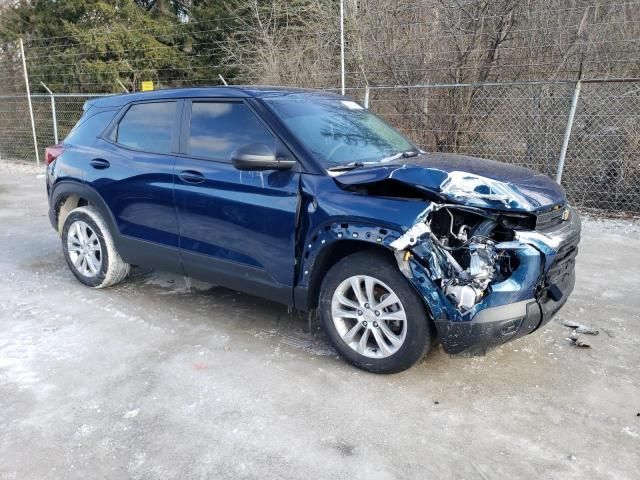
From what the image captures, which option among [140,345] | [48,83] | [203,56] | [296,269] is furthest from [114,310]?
[48,83]

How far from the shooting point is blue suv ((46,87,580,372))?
2949mm

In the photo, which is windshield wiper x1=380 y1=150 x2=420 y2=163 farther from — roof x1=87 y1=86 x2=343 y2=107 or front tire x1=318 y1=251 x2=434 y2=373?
front tire x1=318 y1=251 x2=434 y2=373

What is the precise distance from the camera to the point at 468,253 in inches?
119

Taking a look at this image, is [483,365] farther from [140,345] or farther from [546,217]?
[140,345]

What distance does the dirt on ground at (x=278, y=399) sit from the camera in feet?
8.33

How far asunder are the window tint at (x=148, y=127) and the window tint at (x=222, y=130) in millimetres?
276

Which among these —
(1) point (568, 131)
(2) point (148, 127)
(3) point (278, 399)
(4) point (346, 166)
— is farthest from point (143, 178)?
(1) point (568, 131)

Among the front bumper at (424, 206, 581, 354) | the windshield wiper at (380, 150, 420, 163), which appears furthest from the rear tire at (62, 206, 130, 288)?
the front bumper at (424, 206, 581, 354)

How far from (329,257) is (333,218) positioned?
0.30m

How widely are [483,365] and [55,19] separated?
20103 mm

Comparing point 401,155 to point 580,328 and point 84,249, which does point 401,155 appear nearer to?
point 580,328

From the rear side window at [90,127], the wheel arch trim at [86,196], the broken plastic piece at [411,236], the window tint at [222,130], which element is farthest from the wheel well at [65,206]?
the broken plastic piece at [411,236]

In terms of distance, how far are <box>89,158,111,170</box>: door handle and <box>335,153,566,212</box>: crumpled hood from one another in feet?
7.50

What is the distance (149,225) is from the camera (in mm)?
4277
